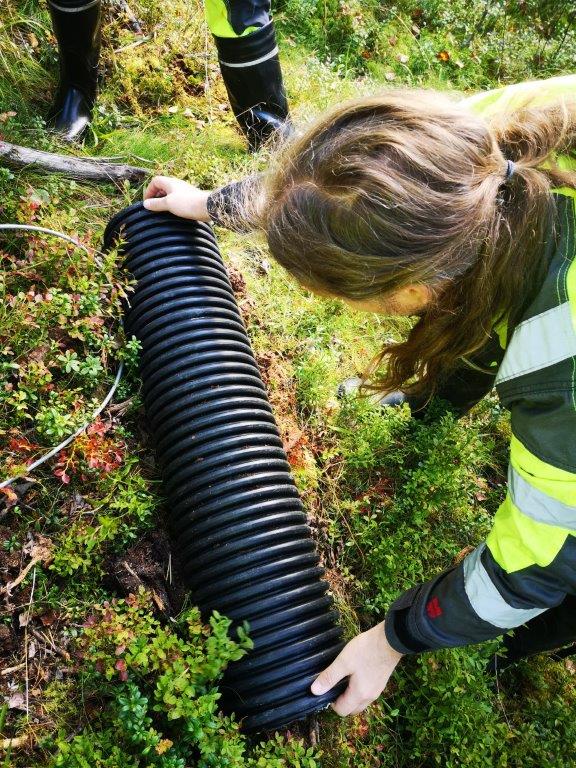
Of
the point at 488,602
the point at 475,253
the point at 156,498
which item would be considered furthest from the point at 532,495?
the point at 156,498

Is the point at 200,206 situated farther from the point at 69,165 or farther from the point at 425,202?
the point at 425,202

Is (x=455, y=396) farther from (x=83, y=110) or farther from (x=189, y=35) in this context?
(x=189, y=35)

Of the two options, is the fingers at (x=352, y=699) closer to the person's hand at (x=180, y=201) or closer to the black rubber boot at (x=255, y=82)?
the person's hand at (x=180, y=201)

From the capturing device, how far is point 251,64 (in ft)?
12.5

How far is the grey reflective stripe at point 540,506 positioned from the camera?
1.60 m

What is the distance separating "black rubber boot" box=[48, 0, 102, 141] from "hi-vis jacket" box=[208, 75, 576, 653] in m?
2.47

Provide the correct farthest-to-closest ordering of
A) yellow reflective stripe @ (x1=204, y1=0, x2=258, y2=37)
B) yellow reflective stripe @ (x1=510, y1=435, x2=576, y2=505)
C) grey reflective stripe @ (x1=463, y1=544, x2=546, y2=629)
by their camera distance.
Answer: yellow reflective stripe @ (x1=204, y1=0, x2=258, y2=37) < grey reflective stripe @ (x1=463, y1=544, x2=546, y2=629) < yellow reflective stripe @ (x1=510, y1=435, x2=576, y2=505)

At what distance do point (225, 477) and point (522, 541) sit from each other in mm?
1076

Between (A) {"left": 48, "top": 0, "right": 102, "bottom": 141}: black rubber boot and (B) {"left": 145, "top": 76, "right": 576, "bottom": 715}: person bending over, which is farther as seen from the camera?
(A) {"left": 48, "top": 0, "right": 102, "bottom": 141}: black rubber boot

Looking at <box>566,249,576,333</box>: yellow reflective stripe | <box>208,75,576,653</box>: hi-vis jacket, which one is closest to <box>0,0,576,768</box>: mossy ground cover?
<box>208,75,576,653</box>: hi-vis jacket

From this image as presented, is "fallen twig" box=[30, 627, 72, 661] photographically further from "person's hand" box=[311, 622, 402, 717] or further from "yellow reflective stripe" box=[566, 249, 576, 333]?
"yellow reflective stripe" box=[566, 249, 576, 333]

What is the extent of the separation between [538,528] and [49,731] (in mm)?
1773

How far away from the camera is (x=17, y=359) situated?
2.47 metres

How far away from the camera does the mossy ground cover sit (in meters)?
2.05
